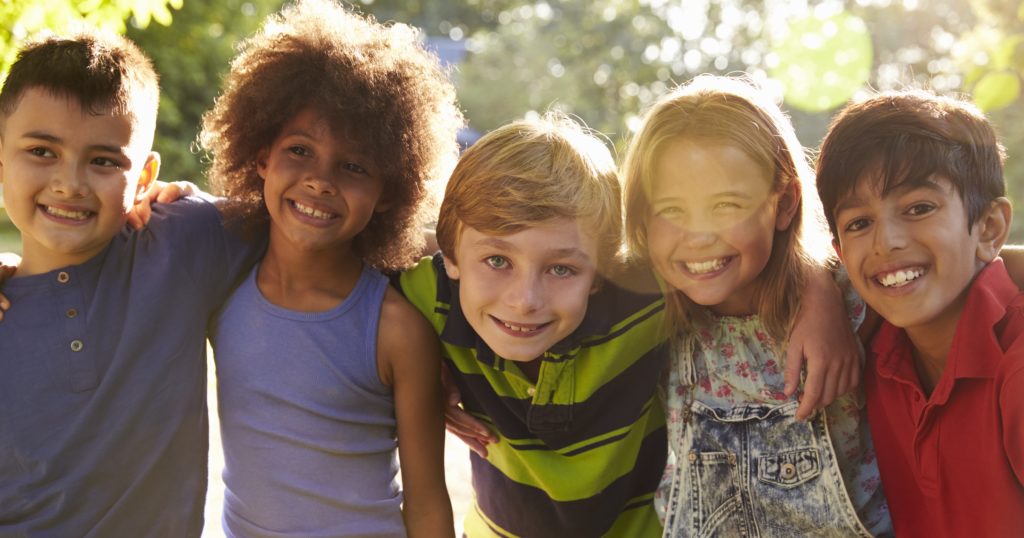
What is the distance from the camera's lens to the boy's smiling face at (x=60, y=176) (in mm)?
2260

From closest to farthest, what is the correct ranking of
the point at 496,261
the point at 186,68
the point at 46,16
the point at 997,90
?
the point at 997,90 → the point at 496,261 → the point at 46,16 → the point at 186,68

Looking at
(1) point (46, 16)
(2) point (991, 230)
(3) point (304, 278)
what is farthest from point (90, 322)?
(2) point (991, 230)

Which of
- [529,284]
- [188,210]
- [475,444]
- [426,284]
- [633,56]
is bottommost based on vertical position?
[475,444]

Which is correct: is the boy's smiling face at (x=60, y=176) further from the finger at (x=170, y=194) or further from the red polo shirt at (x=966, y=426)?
the red polo shirt at (x=966, y=426)

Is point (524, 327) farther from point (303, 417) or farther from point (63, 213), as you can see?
point (63, 213)

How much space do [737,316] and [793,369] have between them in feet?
0.80

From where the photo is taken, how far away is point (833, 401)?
2.30m

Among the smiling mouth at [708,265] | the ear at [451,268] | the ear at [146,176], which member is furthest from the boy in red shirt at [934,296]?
the ear at [146,176]

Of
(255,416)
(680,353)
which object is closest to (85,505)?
(255,416)

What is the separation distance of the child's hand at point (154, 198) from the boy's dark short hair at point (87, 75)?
0.53ft

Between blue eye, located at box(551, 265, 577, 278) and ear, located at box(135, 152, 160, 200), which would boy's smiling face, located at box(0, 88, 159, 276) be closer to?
ear, located at box(135, 152, 160, 200)

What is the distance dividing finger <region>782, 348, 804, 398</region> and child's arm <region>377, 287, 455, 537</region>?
34.6 inches

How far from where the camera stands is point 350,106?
2477mm

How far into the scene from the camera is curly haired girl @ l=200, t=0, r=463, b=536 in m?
2.44
